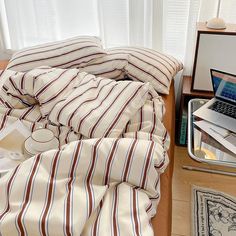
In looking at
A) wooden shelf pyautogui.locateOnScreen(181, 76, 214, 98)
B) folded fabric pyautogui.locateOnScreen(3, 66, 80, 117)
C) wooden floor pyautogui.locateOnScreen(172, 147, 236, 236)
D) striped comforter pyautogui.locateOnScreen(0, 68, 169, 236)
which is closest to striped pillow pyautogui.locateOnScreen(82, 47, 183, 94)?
wooden shelf pyautogui.locateOnScreen(181, 76, 214, 98)

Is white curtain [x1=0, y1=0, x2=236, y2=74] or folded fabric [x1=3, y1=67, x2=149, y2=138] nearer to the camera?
folded fabric [x1=3, y1=67, x2=149, y2=138]

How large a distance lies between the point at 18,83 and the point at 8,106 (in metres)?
0.13

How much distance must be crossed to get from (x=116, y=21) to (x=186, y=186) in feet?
3.62

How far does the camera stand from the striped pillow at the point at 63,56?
1.67m

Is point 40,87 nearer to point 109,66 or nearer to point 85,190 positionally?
point 109,66

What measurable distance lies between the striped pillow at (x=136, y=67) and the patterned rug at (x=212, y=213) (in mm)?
604

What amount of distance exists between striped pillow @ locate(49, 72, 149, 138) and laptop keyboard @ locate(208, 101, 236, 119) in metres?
0.32

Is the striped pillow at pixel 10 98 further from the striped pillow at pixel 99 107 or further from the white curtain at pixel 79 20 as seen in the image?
the white curtain at pixel 79 20

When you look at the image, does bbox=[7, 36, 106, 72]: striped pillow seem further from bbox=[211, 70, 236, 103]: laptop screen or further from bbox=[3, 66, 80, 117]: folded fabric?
bbox=[211, 70, 236, 103]: laptop screen

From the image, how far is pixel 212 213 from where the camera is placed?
1.57 meters

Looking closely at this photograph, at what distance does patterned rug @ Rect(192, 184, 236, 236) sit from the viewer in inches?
Result: 58.2

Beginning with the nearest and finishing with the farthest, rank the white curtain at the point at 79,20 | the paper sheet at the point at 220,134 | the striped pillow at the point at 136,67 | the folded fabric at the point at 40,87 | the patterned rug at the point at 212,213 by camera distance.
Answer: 1. the paper sheet at the point at 220,134
2. the folded fabric at the point at 40,87
3. the patterned rug at the point at 212,213
4. the striped pillow at the point at 136,67
5. the white curtain at the point at 79,20

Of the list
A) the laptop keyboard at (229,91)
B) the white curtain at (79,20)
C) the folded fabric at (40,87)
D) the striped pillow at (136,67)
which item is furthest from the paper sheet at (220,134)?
the white curtain at (79,20)

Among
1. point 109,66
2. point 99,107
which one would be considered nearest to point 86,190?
point 99,107
